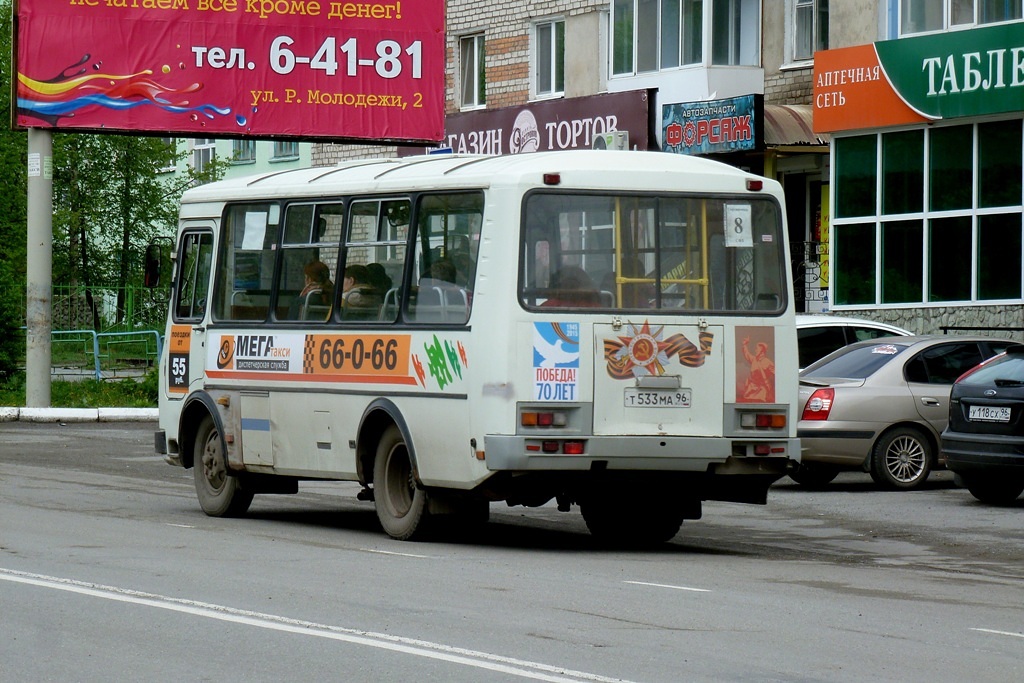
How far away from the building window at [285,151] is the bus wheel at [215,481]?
3617 cm

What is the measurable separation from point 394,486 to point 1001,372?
19.4 feet

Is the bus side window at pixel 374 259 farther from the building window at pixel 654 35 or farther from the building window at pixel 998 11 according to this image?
the building window at pixel 654 35

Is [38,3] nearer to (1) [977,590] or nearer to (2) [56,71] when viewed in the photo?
(2) [56,71]

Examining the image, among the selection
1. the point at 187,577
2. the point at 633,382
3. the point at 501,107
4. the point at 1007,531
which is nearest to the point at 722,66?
the point at 501,107

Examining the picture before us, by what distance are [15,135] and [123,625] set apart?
1792 inches

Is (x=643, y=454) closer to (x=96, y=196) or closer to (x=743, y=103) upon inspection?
(x=743, y=103)

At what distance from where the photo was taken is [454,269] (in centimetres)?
1337

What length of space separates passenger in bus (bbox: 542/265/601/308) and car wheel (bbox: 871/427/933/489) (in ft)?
21.2

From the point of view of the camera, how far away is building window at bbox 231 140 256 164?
2151 inches

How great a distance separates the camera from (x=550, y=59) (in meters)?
37.5

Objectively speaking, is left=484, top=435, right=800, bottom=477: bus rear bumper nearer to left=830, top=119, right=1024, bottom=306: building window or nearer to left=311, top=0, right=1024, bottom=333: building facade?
left=311, top=0, right=1024, bottom=333: building facade

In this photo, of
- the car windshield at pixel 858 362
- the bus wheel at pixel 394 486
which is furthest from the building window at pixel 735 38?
the bus wheel at pixel 394 486

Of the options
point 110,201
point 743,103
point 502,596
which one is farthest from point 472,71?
point 502,596

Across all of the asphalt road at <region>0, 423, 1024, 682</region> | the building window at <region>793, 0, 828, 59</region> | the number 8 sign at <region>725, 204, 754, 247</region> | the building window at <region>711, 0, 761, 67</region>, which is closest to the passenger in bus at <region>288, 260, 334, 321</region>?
the asphalt road at <region>0, 423, 1024, 682</region>
